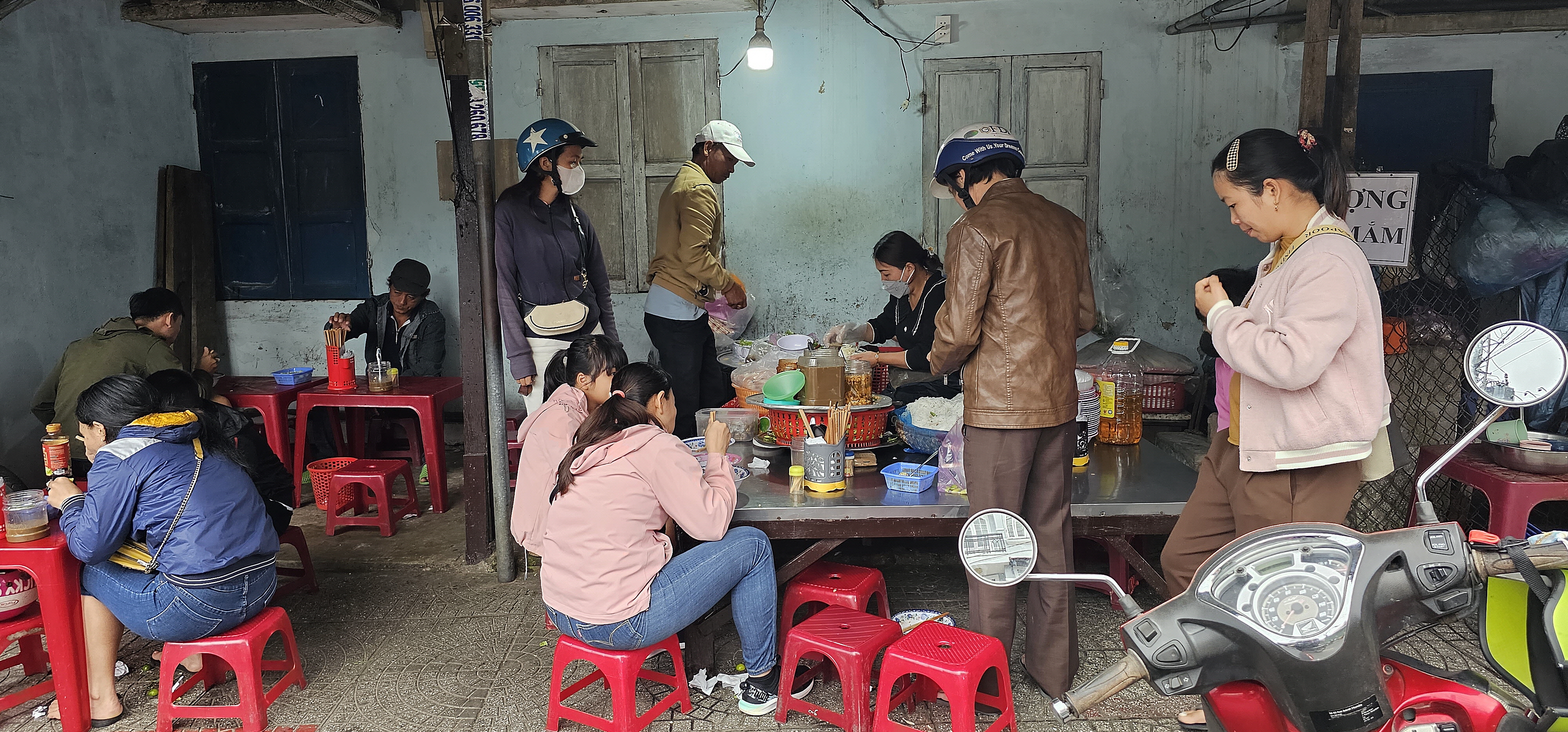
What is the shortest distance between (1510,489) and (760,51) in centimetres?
440

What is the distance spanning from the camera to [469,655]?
3682mm

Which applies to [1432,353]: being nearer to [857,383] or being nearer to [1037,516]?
[1037,516]

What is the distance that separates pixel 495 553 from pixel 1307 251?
12.3 ft

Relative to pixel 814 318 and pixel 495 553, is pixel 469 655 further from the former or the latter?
pixel 814 318

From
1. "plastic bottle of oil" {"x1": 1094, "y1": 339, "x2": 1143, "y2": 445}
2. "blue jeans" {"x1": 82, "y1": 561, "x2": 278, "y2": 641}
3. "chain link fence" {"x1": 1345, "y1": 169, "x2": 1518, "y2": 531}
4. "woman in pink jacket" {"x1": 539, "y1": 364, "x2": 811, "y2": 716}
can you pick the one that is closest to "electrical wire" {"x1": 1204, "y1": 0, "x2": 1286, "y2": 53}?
"chain link fence" {"x1": 1345, "y1": 169, "x2": 1518, "y2": 531}

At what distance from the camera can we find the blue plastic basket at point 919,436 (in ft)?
12.4

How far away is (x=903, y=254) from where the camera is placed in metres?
5.01

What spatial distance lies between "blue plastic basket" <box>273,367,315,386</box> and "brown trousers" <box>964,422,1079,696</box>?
448 centimetres

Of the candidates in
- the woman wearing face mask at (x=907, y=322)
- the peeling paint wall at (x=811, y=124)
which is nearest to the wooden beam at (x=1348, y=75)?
the woman wearing face mask at (x=907, y=322)

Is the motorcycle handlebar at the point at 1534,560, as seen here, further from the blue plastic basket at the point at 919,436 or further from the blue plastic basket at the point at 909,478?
the blue plastic basket at the point at 919,436

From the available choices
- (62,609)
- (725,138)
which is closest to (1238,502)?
(725,138)

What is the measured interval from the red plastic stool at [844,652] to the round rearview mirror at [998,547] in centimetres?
138

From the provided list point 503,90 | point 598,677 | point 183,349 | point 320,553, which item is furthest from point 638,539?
point 183,349

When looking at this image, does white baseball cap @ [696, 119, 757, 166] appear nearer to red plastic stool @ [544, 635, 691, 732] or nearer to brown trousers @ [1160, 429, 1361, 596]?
red plastic stool @ [544, 635, 691, 732]
